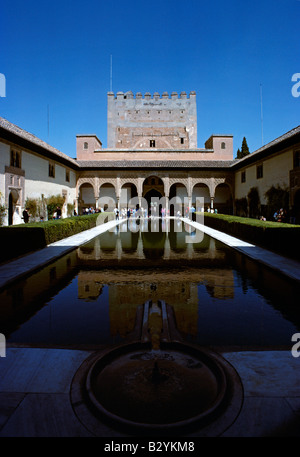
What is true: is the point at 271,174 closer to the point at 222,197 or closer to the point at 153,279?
the point at 222,197

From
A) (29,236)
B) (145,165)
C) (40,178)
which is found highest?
(145,165)

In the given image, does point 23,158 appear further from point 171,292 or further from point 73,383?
point 73,383

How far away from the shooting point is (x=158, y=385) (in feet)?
8.29

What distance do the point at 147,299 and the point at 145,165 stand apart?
26.1 m

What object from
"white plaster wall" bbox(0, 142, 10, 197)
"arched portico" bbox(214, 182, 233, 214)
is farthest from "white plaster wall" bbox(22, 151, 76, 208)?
"arched portico" bbox(214, 182, 233, 214)

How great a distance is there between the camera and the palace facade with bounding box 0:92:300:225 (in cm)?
1764

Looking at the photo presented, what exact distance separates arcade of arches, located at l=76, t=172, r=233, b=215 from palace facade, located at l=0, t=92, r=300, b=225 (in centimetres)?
10

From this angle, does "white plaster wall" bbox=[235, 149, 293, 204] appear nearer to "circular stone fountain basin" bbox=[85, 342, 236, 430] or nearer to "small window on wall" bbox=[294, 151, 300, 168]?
"small window on wall" bbox=[294, 151, 300, 168]

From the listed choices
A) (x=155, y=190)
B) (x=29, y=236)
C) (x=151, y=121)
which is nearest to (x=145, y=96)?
(x=151, y=121)

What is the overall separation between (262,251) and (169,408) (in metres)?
8.15

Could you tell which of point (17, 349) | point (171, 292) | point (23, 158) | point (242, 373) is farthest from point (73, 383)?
point (23, 158)

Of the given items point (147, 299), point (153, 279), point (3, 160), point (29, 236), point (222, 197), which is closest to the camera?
point (147, 299)

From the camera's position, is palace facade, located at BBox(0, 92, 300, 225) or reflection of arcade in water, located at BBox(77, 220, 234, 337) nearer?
reflection of arcade in water, located at BBox(77, 220, 234, 337)
